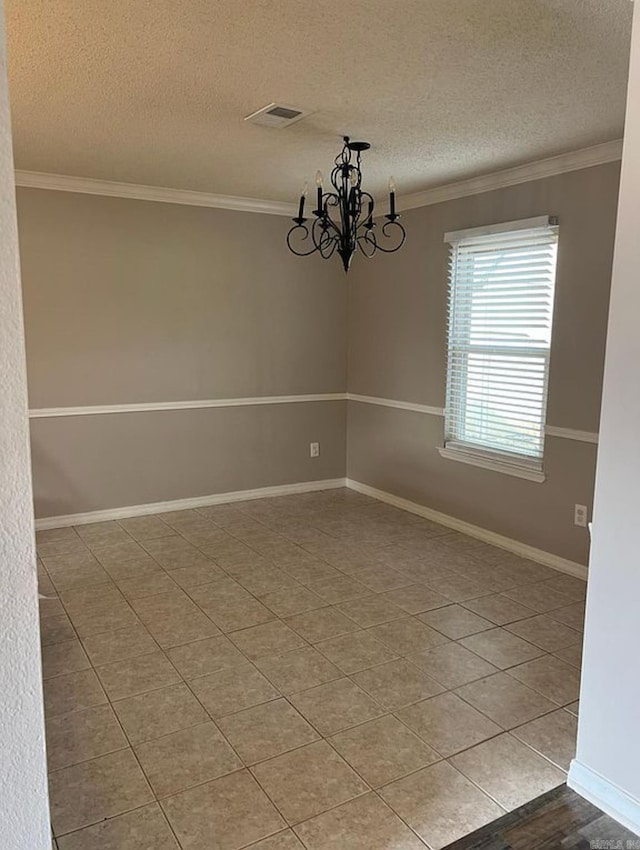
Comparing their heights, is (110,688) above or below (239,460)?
below

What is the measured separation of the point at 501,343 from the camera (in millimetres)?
3928

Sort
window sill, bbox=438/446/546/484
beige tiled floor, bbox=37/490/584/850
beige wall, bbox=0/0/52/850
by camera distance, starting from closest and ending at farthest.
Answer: beige wall, bbox=0/0/52/850 → beige tiled floor, bbox=37/490/584/850 → window sill, bbox=438/446/546/484

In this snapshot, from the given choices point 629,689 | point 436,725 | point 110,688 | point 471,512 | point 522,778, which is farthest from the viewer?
point 471,512

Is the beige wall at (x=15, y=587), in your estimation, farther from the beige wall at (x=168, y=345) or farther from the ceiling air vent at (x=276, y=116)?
the beige wall at (x=168, y=345)

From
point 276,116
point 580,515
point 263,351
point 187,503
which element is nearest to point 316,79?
point 276,116

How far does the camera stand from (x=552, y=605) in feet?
10.5

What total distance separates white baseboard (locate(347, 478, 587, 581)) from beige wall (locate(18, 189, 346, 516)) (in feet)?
2.08

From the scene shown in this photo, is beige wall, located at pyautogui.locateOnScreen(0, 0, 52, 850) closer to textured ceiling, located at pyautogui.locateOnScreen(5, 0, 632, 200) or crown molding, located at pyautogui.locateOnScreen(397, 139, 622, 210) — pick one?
textured ceiling, located at pyautogui.locateOnScreen(5, 0, 632, 200)

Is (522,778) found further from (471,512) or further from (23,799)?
(471,512)

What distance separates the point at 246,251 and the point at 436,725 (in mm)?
3647

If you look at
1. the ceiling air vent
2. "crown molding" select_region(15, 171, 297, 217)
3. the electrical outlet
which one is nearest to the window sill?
the electrical outlet

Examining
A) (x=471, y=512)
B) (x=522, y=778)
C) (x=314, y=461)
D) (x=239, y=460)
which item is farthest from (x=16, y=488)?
(x=314, y=461)

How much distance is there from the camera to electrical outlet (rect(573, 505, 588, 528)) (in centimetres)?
351

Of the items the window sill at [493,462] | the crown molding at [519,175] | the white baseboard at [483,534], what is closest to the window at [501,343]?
the window sill at [493,462]
